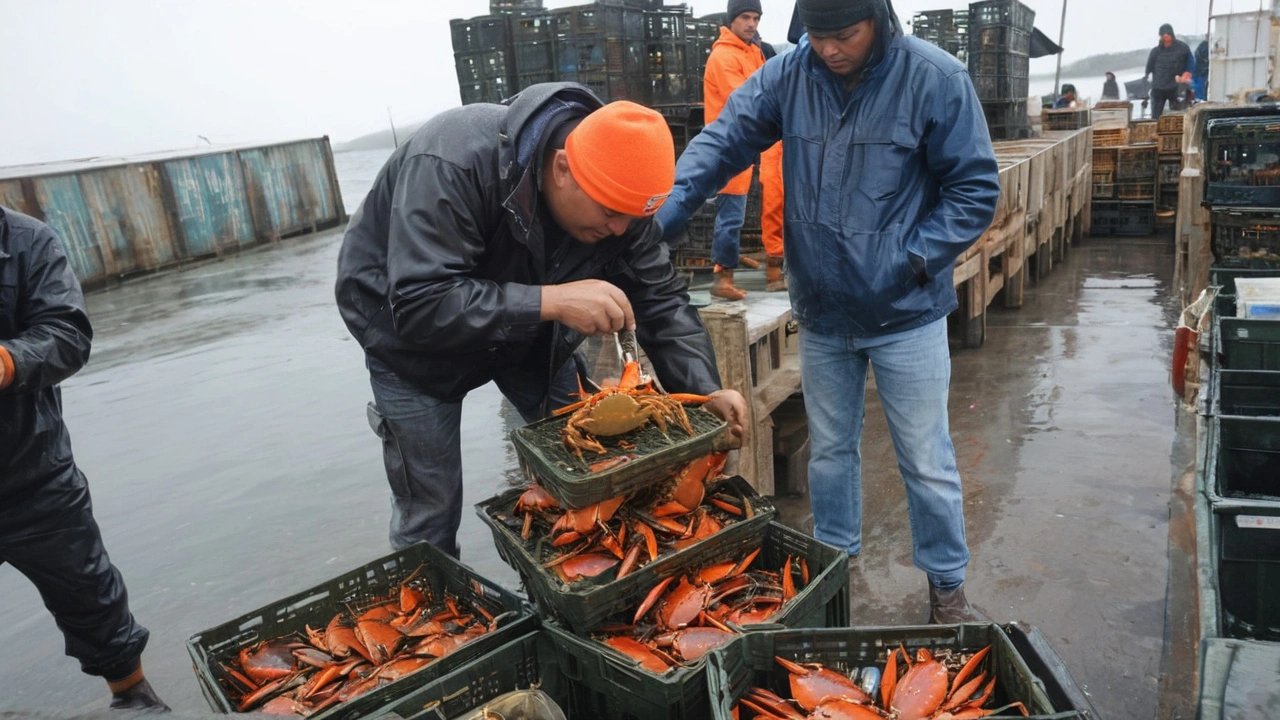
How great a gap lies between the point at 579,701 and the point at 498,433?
435 centimetres

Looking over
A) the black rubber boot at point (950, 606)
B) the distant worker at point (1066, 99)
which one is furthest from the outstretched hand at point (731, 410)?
the distant worker at point (1066, 99)

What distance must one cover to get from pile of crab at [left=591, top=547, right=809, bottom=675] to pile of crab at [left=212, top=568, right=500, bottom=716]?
413 mm

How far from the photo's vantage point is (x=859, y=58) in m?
2.91

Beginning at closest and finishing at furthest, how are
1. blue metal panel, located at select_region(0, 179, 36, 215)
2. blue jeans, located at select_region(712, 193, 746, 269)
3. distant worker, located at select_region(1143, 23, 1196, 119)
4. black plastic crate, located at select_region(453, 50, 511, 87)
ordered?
blue jeans, located at select_region(712, 193, 746, 269) → black plastic crate, located at select_region(453, 50, 511, 87) → blue metal panel, located at select_region(0, 179, 36, 215) → distant worker, located at select_region(1143, 23, 1196, 119)

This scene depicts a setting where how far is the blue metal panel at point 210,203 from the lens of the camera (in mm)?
16844

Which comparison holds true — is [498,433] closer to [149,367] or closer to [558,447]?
[558,447]

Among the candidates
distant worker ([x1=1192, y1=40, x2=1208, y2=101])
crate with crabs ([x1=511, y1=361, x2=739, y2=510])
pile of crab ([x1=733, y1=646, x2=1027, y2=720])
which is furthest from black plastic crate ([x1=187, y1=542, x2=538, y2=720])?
distant worker ([x1=1192, y1=40, x2=1208, y2=101])

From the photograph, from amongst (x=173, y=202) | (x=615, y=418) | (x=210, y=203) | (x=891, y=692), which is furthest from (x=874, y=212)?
(x=210, y=203)

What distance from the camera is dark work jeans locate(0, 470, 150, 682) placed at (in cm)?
310

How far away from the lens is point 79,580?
3170 millimetres

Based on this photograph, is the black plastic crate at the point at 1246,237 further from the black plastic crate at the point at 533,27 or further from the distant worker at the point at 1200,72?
the distant worker at the point at 1200,72

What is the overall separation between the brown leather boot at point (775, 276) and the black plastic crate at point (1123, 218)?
9.86 meters

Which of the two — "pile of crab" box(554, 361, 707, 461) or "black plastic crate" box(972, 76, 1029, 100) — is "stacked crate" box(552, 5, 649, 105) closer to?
"black plastic crate" box(972, 76, 1029, 100)

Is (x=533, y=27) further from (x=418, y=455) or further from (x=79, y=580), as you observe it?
(x=79, y=580)
